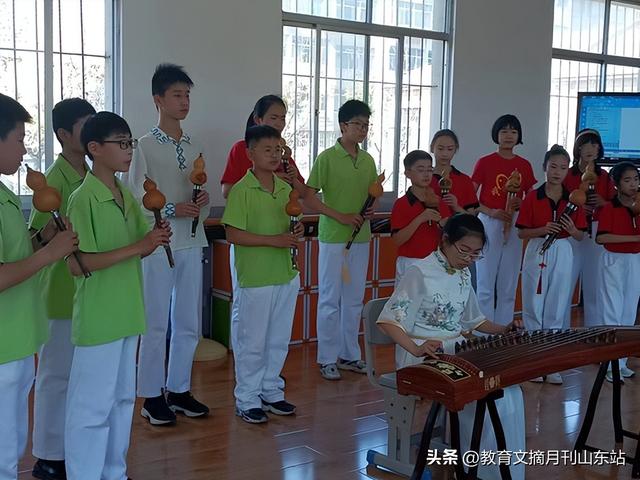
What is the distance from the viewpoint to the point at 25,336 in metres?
2.39

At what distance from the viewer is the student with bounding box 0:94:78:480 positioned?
2.33 m

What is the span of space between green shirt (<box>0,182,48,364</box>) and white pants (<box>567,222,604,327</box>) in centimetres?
363

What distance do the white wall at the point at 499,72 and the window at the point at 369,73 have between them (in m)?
0.20

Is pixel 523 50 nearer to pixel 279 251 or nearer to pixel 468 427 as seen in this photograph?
pixel 279 251

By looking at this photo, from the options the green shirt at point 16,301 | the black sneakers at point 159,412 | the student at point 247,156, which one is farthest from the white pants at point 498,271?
the green shirt at point 16,301

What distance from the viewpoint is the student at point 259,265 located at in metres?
3.72

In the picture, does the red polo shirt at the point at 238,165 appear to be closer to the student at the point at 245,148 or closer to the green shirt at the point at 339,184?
the student at the point at 245,148

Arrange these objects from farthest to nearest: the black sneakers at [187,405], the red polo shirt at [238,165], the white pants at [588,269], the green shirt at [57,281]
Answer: the white pants at [588,269] → the red polo shirt at [238,165] → the black sneakers at [187,405] → the green shirt at [57,281]

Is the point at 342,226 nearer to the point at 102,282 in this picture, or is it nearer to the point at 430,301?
the point at 430,301

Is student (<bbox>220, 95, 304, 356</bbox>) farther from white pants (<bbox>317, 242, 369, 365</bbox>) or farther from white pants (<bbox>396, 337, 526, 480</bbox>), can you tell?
white pants (<bbox>396, 337, 526, 480</bbox>)

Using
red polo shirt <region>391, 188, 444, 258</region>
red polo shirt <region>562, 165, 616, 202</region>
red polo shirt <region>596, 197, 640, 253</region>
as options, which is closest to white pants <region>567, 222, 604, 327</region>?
red polo shirt <region>562, 165, 616, 202</region>

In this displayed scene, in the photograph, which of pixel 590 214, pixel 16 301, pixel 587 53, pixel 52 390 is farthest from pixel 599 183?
pixel 16 301

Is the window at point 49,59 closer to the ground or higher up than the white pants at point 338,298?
higher up

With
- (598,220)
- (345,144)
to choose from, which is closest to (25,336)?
(345,144)
